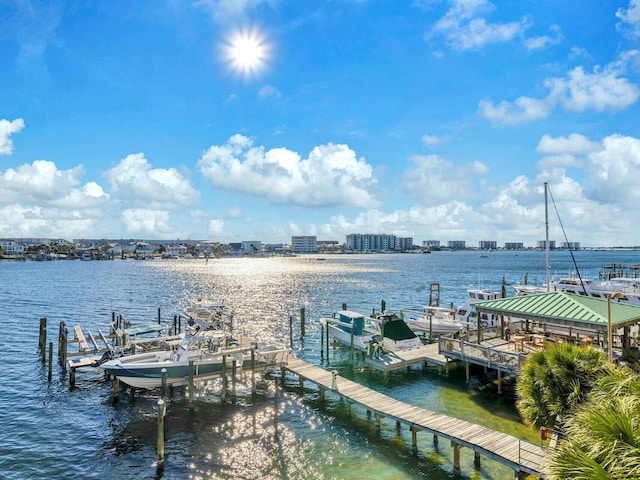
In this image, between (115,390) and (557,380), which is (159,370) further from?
(557,380)

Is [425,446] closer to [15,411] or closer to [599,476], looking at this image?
[599,476]

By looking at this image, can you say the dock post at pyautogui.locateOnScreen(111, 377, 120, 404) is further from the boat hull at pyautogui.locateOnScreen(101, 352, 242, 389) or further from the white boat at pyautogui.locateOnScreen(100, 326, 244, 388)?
the white boat at pyautogui.locateOnScreen(100, 326, 244, 388)

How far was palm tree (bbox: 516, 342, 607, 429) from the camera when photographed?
1178 centimetres

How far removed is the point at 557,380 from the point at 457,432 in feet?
18.7

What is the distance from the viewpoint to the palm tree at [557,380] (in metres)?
11.8

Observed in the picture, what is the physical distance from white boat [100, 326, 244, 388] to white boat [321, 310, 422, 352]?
390 inches

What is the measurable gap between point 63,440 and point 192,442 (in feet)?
19.9

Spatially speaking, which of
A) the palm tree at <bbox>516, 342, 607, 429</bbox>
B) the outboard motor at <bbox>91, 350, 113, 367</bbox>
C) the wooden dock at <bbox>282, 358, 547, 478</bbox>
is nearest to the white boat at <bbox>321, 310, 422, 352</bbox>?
the wooden dock at <bbox>282, 358, 547, 478</bbox>

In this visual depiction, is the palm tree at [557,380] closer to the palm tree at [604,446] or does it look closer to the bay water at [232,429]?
the bay water at [232,429]

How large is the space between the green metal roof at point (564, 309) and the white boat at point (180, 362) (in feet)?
51.6

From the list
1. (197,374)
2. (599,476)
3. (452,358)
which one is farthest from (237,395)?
(599,476)

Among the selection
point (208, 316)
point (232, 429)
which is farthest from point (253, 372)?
point (208, 316)

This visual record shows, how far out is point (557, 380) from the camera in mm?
12062

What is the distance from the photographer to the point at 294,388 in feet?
83.8
